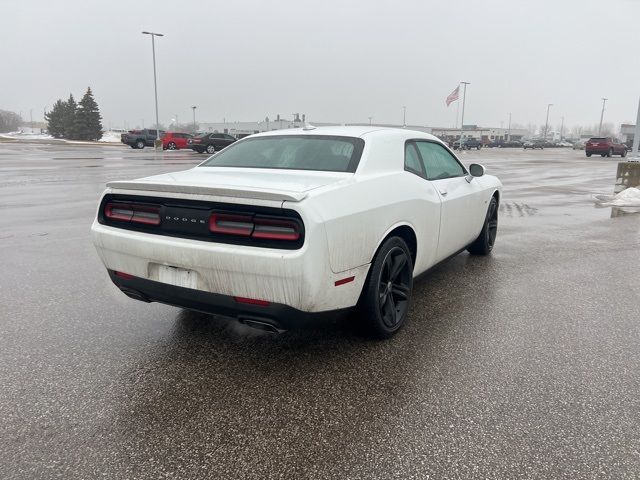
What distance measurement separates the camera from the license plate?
116 inches

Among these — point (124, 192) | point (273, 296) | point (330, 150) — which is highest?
point (330, 150)

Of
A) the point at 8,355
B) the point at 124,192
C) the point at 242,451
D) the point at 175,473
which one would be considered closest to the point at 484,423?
the point at 242,451

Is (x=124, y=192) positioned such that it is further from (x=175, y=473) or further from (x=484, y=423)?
(x=484, y=423)

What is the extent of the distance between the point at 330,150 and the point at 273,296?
5.06 ft

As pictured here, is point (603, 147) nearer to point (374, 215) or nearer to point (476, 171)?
point (476, 171)

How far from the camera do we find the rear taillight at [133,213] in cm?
313

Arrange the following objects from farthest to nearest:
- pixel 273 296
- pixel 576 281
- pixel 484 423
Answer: pixel 576 281 → pixel 273 296 → pixel 484 423

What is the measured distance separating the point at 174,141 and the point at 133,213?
124 ft

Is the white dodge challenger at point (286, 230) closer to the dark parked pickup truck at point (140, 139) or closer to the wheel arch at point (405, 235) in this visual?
the wheel arch at point (405, 235)

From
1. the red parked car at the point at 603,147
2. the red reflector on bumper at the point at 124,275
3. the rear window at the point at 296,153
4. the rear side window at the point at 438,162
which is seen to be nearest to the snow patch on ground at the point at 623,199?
the rear side window at the point at 438,162

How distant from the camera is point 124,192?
3.23 m

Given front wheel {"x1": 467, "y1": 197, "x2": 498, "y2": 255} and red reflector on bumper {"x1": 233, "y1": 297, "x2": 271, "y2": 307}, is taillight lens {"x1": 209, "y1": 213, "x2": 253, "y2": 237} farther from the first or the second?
front wheel {"x1": 467, "y1": 197, "x2": 498, "y2": 255}

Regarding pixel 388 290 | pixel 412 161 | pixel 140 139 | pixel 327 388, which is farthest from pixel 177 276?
pixel 140 139

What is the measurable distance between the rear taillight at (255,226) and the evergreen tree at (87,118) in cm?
7600
